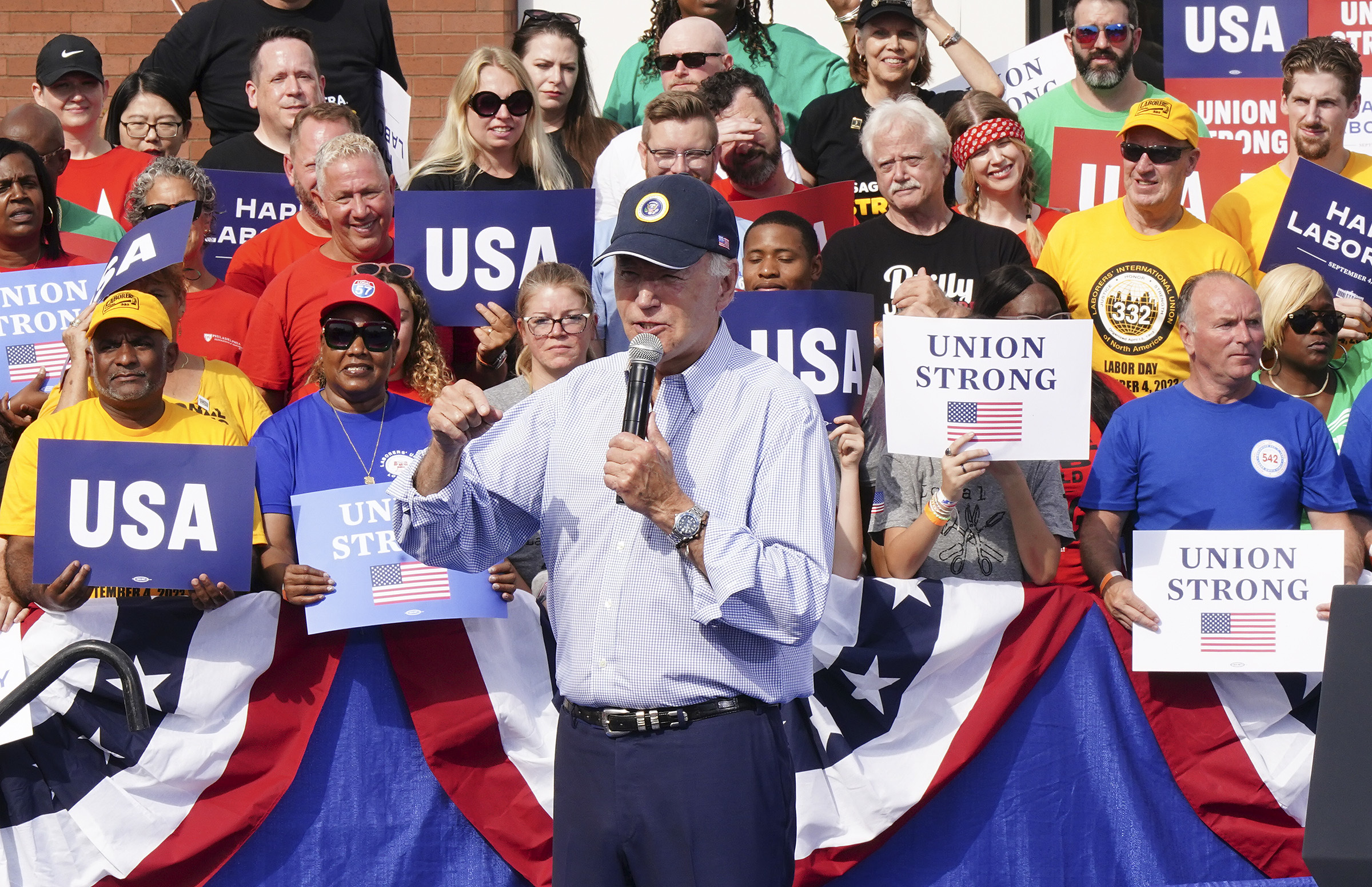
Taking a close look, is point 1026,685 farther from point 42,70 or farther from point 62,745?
point 42,70

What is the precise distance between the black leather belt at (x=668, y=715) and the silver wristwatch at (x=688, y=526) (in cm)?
42

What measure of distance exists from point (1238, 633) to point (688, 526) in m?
2.57

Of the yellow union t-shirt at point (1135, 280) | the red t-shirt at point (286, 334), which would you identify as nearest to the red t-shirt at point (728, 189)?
the yellow union t-shirt at point (1135, 280)

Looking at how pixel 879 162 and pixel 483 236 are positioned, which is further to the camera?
pixel 879 162

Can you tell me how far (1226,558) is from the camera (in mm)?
4934

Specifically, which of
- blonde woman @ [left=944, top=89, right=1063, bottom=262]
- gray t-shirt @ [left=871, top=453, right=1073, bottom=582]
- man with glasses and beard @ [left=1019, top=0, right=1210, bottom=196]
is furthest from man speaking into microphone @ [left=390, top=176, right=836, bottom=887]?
man with glasses and beard @ [left=1019, top=0, right=1210, bottom=196]

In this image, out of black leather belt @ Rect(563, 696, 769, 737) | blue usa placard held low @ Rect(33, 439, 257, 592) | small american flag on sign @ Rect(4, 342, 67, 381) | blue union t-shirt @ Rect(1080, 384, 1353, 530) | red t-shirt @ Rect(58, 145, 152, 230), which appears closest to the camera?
black leather belt @ Rect(563, 696, 769, 737)

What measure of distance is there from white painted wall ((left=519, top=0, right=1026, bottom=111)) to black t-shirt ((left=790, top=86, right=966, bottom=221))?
2.98 meters

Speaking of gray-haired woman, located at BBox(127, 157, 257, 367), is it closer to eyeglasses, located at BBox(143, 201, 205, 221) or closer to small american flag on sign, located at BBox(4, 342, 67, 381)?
eyeglasses, located at BBox(143, 201, 205, 221)

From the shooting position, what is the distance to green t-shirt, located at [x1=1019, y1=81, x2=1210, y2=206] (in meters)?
7.89

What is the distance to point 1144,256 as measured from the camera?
21.2 ft

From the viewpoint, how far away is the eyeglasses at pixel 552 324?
557cm

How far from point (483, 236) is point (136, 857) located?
245cm

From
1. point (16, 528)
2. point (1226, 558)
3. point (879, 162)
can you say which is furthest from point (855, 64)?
point (16, 528)
